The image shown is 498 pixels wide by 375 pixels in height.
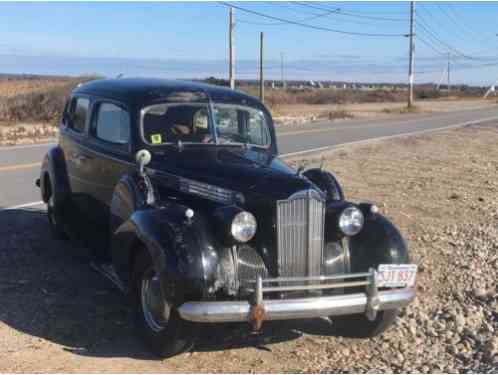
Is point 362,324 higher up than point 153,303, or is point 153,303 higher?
point 153,303

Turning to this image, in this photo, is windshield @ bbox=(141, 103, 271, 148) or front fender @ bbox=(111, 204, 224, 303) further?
windshield @ bbox=(141, 103, 271, 148)

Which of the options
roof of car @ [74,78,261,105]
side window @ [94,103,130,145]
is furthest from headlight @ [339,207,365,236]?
side window @ [94,103,130,145]

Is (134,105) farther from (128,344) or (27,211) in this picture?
(27,211)

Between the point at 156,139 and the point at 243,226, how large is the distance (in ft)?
5.34

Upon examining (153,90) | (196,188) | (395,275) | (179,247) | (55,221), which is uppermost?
(153,90)

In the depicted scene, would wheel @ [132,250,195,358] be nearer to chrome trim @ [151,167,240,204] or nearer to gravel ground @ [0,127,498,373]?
gravel ground @ [0,127,498,373]

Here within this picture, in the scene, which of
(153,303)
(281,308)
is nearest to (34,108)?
(153,303)

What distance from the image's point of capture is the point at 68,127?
24.6 feet

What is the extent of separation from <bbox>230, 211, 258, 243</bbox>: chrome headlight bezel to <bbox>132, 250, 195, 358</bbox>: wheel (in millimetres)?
642

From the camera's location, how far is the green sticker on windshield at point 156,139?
19.0 feet

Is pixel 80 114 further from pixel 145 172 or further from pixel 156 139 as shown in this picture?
pixel 145 172

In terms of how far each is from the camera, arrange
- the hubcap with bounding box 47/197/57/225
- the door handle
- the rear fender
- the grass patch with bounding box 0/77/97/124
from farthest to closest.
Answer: the grass patch with bounding box 0/77/97/124, the hubcap with bounding box 47/197/57/225, the rear fender, the door handle

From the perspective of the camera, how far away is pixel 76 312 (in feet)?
17.9

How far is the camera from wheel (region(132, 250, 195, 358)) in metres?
4.48
